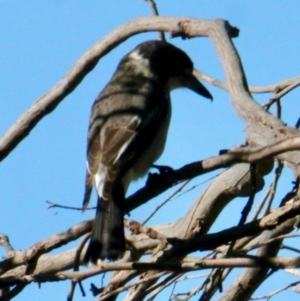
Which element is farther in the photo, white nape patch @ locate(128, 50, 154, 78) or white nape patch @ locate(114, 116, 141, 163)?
white nape patch @ locate(128, 50, 154, 78)

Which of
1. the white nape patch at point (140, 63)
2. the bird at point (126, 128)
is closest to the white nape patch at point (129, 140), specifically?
the bird at point (126, 128)

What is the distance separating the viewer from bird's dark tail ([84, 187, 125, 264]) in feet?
12.3

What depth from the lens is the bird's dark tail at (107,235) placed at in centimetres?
375

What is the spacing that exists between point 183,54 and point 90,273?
10.3 feet

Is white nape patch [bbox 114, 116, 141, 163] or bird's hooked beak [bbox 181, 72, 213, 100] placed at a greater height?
bird's hooked beak [bbox 181, 72, 213, 100]

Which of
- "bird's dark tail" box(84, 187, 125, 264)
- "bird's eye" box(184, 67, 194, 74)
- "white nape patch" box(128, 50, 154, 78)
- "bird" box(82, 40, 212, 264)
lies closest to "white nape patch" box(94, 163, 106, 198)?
"bird" box(82, 40, 212, 264)

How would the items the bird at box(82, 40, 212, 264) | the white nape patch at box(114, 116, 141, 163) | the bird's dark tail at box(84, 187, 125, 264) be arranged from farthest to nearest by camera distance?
the white nape patch at box(114, 116, 141, 163), the bird at box(82, 40, 212, 264), the bird's dark tail at box(84, 187, 125, 264)

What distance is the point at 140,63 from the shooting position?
18.8 ft

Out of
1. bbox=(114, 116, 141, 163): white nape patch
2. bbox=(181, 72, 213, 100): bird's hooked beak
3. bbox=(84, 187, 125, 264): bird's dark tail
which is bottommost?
bbox=(84, 187, 125, 264): bird's dark tail

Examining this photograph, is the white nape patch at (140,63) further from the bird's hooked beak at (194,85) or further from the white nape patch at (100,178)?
the white nape patch at (100,178)

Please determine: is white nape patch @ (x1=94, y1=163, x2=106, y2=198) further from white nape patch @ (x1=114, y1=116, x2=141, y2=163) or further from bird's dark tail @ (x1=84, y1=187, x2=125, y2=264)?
bird's dark tail @ (x1=84, y1=187, x2=125, y2=264)

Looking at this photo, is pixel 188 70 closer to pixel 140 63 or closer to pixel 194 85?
pixel 194 85

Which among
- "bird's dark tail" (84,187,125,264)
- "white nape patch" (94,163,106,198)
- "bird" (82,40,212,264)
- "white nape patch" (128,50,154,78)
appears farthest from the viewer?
"white nape patch" (128,50,154,78)

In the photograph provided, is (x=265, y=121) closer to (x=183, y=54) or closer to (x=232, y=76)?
(x=232, y=76)
